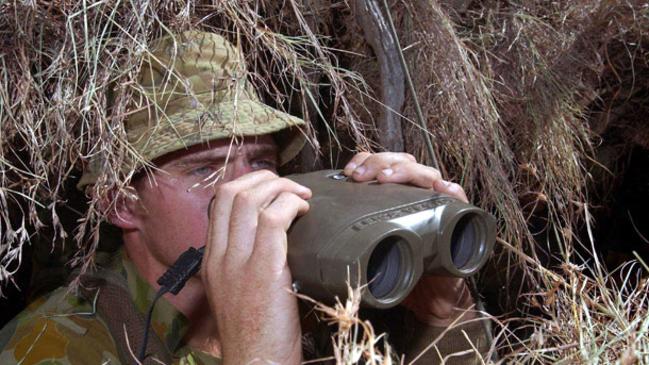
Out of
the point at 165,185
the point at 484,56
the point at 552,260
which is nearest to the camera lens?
the point at 165,185

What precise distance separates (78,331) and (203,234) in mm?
308

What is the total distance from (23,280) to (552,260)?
5.19ft

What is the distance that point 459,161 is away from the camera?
1.91 m

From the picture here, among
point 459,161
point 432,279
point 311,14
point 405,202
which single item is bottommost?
point 432,279

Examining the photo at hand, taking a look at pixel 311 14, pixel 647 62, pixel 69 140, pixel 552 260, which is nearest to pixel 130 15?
pixel 69 140

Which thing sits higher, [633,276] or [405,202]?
[405,202]

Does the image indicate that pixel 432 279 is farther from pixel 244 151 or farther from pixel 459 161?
pixel 244 151

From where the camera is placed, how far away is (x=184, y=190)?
1.65 metres

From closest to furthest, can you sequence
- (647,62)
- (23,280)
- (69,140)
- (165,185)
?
(69,140)
(165,185)
(647,62)
(23,280)

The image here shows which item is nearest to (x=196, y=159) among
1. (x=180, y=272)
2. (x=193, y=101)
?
(x=193, y=101)

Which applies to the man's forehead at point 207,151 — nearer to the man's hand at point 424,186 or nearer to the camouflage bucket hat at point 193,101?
the camouflage bucket hat at point 193,101

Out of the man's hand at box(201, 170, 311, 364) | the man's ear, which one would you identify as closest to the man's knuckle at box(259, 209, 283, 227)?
the man's hand at box(201, 170, 311, 364)

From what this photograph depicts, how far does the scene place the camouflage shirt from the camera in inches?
62.6

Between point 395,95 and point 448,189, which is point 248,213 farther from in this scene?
point 395,95
